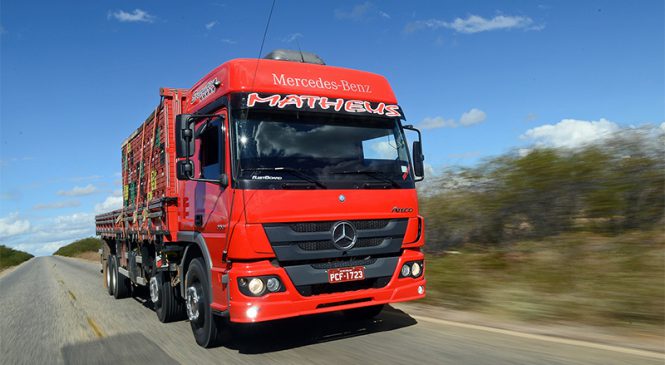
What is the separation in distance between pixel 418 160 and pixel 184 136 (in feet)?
9.00

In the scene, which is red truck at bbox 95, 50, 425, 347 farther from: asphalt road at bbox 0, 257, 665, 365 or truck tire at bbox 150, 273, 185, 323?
truck tire at bbox 150, 273, 185, 323

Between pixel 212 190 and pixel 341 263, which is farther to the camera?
pixel 212 190

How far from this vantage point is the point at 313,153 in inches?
217

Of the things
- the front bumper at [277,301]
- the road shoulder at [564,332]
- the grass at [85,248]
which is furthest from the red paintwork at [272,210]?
the grass at [85,248]

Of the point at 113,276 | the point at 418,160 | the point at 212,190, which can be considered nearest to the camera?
the point at 212,190

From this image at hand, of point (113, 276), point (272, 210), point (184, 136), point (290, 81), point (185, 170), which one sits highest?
point (290, 81)

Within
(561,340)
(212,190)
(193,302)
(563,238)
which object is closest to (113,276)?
(193,302)

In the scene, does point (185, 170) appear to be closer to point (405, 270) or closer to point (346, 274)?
point (346, 274)

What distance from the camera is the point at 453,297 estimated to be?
797cm

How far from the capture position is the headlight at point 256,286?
5027mm

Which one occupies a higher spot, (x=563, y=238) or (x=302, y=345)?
(x=563, y=238)

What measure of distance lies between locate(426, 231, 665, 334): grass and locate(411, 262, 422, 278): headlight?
1.60m

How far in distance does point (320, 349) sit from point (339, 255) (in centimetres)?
104

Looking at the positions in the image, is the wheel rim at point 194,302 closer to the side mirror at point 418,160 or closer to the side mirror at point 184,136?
the side mirror at point 184,136
